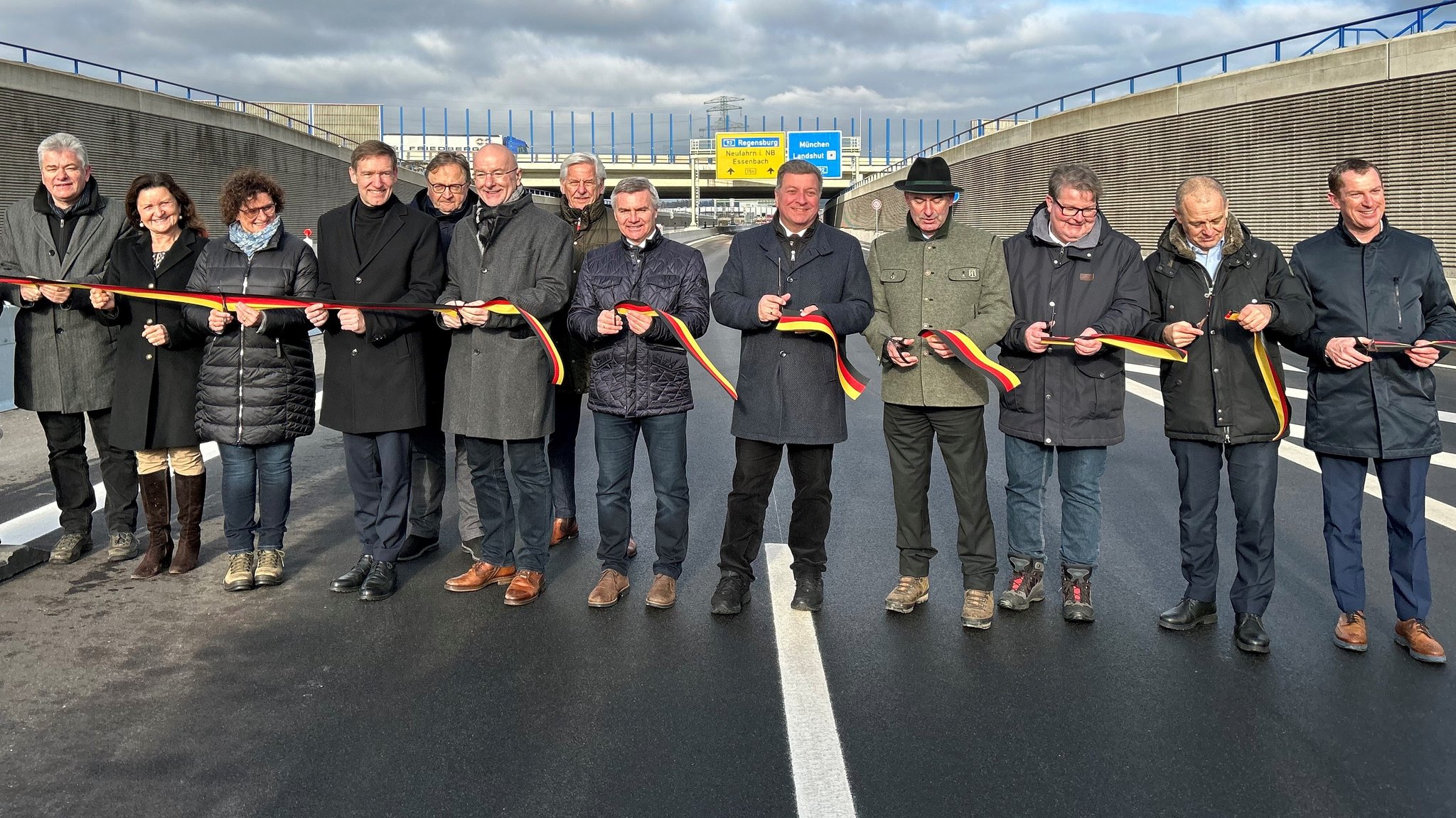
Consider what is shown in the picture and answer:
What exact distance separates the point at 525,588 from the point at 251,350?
1.84 m

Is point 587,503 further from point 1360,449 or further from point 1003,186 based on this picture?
point 1003,186

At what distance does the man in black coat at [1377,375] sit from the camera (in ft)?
17.0

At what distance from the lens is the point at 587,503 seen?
7.99m

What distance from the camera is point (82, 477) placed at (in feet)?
22.1

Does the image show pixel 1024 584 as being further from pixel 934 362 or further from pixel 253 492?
pixel 253 492

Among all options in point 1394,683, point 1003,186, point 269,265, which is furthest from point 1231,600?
point 1003,186

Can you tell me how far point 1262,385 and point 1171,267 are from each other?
664 millimetres

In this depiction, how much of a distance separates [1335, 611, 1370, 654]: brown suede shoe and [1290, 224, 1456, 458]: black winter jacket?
0.70 m

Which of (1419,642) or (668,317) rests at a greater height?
(668,317)

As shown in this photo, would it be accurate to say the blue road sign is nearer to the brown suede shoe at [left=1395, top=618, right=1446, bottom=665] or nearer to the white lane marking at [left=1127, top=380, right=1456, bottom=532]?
the white lane marking at [left=1127, top=380, right=1456, bottom=532]

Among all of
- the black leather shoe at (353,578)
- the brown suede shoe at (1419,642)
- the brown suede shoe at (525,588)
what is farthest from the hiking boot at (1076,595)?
the black leather shoe at (353,578)

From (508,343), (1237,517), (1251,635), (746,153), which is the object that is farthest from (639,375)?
(746,153)

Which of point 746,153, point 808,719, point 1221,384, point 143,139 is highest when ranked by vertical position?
point 746,153

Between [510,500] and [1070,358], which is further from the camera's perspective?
[510,500]
